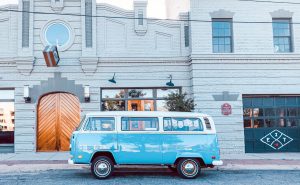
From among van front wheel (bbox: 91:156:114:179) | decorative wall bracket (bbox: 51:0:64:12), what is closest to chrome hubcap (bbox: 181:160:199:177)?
van front wheel (bbox: 91:156:114:179)

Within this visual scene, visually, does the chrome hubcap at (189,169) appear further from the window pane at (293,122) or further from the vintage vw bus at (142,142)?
the window pane at (293,122)

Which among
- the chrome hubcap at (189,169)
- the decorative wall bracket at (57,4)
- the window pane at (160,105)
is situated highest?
the decorative wall bracket at (57,4)

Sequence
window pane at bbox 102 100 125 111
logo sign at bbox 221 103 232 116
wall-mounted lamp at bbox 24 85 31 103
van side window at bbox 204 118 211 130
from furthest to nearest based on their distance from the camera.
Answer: window pane at bbox 102 100 125 111
logo sign at bbox 221 103 232 116
wall-mounted lamp at bbox 24 85 31 103
van side window at bbox 204 118 211 130

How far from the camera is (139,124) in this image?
34.6 ft

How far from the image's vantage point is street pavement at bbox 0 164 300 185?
381 inches

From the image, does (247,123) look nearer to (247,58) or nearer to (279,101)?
(279,101)

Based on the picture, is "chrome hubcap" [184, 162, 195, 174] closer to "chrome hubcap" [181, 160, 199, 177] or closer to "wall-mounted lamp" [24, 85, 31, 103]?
"chrome hubcap" [181, 160, 199, 177]

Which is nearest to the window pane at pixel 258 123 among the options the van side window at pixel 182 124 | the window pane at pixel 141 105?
the window pane at pixel 141 105

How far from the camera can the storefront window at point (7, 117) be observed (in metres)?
15.9

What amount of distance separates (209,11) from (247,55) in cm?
288

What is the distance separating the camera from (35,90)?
15758 millimetres

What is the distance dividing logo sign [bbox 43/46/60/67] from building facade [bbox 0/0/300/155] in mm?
563

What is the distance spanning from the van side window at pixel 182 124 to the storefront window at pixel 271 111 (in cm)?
630

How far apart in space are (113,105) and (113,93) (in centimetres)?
61
